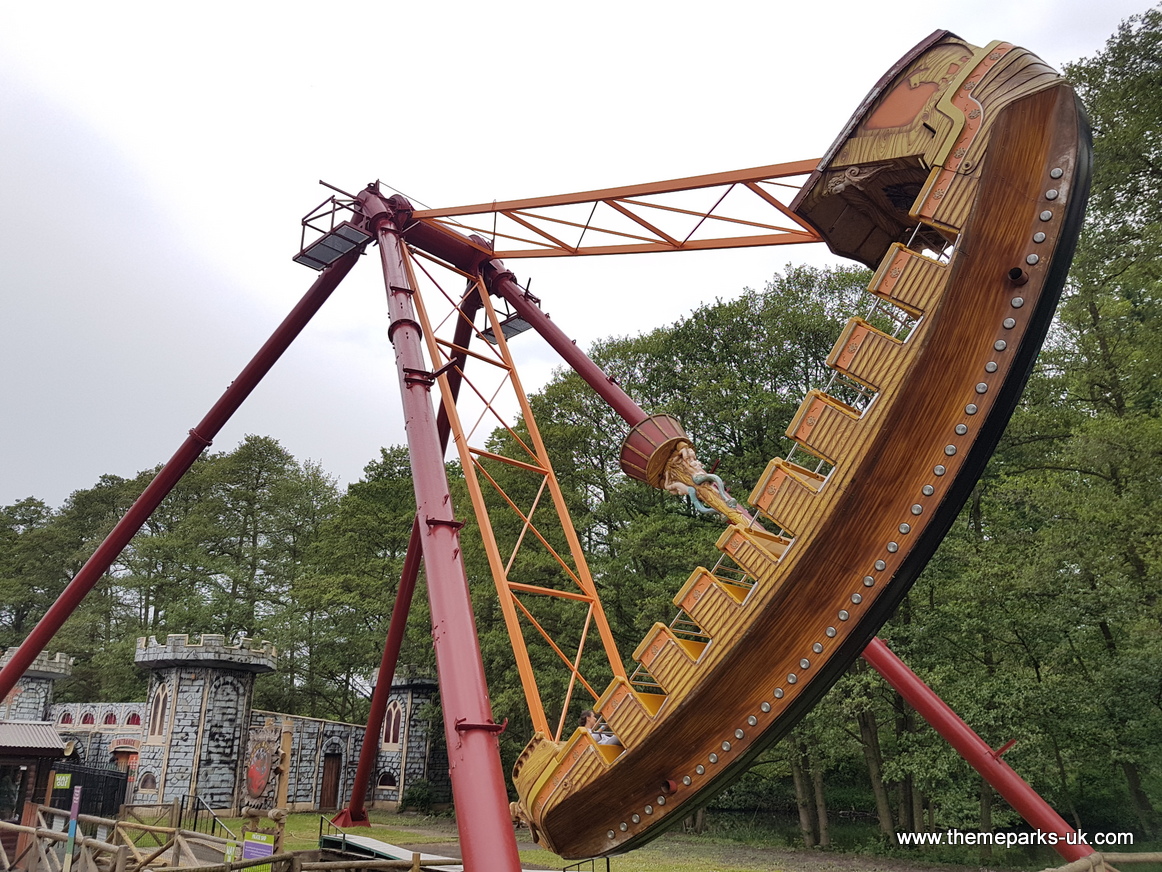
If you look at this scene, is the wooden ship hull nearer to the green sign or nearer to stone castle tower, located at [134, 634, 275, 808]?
the green sign

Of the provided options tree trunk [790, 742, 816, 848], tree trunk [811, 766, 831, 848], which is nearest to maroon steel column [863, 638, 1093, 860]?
tree trunk [790, 742, 816, 848]

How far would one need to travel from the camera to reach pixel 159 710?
30266 millimetres

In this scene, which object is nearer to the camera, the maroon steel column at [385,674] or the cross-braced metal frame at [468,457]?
the cross-braced metal frame at [468,457]

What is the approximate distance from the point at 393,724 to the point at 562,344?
97.2 ft

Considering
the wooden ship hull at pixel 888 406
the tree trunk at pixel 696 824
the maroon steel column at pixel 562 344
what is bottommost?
the tree trunk at pixel 696 824

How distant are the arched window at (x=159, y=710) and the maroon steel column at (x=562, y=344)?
88.3ft

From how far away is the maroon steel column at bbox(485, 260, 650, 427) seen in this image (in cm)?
860

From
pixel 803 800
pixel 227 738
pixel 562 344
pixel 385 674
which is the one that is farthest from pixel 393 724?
Result: pixel 562 344

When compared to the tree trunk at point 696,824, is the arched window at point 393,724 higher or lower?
higher

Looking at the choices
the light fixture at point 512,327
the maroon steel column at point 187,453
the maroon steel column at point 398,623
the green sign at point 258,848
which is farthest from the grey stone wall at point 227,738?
the light fixture at point 512,327

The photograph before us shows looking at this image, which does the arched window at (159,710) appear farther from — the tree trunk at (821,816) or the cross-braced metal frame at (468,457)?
the tree trunk at (821,816)

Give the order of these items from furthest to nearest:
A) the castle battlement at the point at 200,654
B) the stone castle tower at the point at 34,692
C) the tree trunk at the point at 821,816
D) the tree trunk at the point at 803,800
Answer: the stone castle tower at the point at 34,692, the castle battlement at the point at 200,654, the tree trunk at the point at 803,800, the tree trunk at the point at 821,816

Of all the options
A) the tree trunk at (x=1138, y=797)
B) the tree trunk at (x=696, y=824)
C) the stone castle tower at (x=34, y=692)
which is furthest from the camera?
the stone castle tower at (x=34, y=692)

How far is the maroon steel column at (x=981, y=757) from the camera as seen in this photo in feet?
18.9
